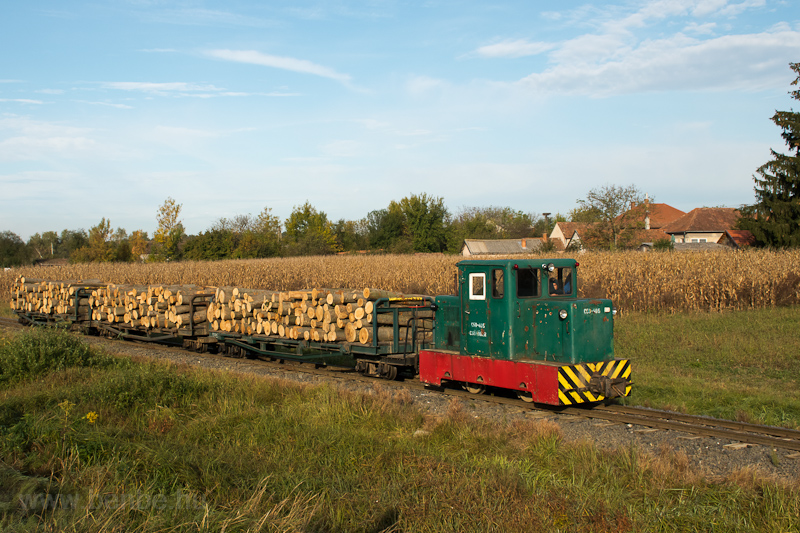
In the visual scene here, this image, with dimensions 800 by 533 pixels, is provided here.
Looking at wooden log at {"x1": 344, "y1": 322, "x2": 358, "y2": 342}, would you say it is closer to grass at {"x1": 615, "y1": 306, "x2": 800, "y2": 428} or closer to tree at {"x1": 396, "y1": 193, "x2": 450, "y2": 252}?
grass at {"x1": 615, "y1": 306, "x2": 800, "y2": 428}

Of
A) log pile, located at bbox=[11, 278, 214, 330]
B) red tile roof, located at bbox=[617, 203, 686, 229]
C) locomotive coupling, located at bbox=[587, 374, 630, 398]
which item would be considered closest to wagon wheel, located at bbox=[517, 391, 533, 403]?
locomotive coupling, located at bbox=[587, 374, 630, 398]

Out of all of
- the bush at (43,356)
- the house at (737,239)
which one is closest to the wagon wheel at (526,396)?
the bush at (43,356)

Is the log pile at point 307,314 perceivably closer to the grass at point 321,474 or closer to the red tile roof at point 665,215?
the grass at point 321,474

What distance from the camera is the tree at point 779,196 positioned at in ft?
118

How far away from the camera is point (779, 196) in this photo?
123 ft

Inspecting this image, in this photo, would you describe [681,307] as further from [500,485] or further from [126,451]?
[126,451]

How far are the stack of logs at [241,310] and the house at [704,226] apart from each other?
5708 cm

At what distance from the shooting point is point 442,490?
530 centimetres

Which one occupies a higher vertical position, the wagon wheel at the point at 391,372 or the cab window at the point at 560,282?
the cab window at the point at 560,282

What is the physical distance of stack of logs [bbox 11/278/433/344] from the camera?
498 inches

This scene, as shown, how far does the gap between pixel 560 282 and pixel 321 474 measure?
573 cm

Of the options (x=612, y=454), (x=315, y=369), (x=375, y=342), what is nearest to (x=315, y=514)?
(x=612, y=454)

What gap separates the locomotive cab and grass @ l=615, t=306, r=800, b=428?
1632 mm

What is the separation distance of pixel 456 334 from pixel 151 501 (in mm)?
6949
